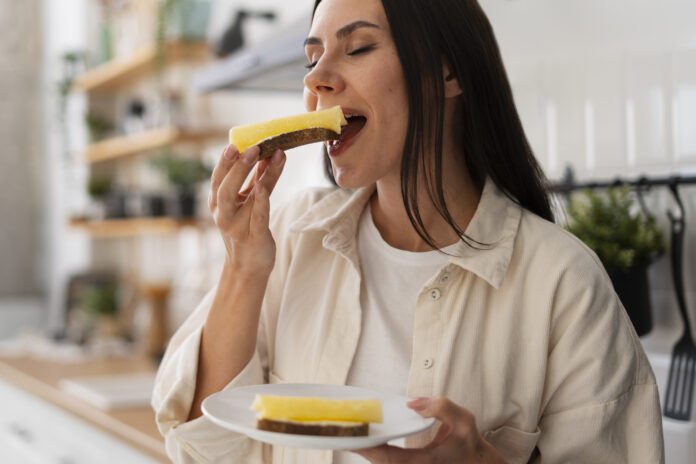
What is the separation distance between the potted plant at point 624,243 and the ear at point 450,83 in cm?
45

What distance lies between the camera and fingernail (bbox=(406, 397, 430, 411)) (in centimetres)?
85

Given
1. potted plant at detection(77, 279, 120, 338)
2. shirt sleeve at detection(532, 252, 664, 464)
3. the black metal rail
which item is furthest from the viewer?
potted plant at detection(77, 279, 120, 338)

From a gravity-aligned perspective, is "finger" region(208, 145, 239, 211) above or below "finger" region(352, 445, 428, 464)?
above

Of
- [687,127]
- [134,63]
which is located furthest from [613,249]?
[134,63]

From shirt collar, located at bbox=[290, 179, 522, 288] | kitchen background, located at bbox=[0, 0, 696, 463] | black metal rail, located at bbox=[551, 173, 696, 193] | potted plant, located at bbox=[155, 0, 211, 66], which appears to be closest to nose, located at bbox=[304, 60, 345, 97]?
shirt collar, located at bbox=[290, 179, 522, 288]

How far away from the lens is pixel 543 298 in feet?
3.48

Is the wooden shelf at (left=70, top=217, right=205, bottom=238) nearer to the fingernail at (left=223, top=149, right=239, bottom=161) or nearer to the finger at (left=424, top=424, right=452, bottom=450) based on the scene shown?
the fingernail at (left=223, top=149, right=239, bottom=161)

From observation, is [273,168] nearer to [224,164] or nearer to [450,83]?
[224,164]

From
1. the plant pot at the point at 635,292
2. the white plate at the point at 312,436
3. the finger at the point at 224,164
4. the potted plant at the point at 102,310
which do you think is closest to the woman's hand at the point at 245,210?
the finger at the point at 224,164

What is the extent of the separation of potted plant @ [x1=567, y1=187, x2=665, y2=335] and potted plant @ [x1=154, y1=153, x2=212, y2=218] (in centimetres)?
180

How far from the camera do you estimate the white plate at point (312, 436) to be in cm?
75

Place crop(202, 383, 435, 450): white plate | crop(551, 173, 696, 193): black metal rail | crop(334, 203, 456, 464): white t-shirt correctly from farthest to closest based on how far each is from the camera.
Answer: crop(551, 173, 696, 193): black metal rail, crop(334, 203, 456, 464): white t-shirt, crop(202, 383, 435, 450): white plate

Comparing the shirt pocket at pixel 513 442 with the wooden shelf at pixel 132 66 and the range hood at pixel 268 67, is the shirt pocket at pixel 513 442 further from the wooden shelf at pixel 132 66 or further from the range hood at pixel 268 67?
the wooden shelf at pixel 132 66

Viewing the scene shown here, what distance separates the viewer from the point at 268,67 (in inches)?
76.4
